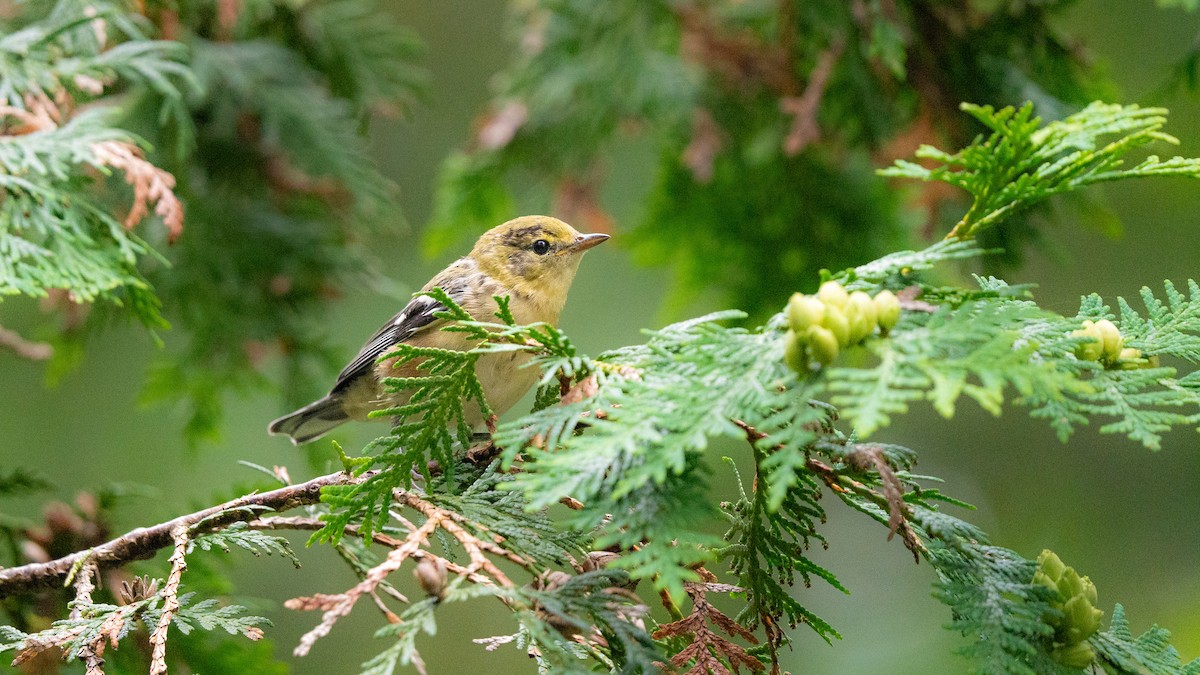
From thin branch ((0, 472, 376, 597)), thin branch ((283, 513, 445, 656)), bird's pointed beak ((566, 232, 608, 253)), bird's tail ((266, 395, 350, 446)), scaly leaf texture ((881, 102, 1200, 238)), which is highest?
bird's pointed beak ((566, 232, 608, 253))

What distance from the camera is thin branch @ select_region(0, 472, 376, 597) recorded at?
150 cm

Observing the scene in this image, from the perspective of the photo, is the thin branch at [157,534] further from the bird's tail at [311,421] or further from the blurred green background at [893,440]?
the blurred green background at [893,440]

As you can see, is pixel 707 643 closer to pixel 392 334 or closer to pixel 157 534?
pixel 157 534

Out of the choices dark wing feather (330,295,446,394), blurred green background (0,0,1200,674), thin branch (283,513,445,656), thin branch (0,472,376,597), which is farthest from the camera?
blurred green background (0,0,1200,674)

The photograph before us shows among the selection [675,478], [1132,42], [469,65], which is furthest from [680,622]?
[469,65]

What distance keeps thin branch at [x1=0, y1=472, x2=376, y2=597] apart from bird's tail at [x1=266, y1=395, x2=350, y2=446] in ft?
4.27

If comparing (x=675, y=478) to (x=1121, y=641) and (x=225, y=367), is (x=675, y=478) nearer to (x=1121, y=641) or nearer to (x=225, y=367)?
(x=1121, y=641)

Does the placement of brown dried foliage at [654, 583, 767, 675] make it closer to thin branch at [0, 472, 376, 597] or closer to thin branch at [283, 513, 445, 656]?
thin branch at [283, 513, 445, 656]

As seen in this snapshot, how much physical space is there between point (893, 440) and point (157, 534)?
4579 mm

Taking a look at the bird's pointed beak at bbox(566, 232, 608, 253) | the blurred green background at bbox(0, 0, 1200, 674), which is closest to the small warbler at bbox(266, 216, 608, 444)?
the bird's pointed beak at bbox(566, 232, 608, 253)

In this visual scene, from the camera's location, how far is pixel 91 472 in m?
5.15

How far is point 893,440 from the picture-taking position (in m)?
5.44

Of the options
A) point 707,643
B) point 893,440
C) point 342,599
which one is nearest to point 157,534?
point 342,599

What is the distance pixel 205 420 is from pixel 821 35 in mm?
2543
